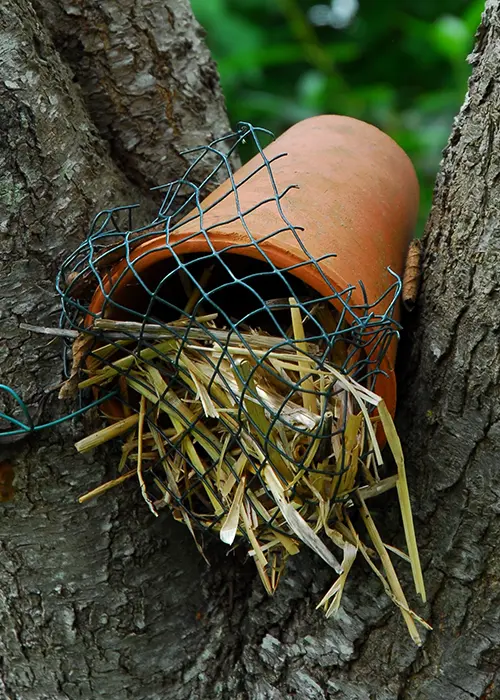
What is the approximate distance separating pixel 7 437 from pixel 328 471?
0.44 m

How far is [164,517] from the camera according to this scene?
1.14 m

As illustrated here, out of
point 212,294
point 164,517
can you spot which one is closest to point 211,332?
point 212,294

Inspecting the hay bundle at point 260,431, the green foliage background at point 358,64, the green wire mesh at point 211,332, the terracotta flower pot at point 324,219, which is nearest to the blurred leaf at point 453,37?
the green foliage background at point 358,64

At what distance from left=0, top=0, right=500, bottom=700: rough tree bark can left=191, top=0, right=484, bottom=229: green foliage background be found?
131 cm

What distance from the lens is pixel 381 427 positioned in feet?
3.15

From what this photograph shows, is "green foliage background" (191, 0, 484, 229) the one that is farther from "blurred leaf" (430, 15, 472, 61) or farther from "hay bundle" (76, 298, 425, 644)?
"hay bundle" (76, 298, 425, 644)

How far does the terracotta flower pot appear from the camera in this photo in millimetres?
874

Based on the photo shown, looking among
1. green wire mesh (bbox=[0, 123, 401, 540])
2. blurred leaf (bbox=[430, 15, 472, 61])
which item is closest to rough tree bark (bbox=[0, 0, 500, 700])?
green wire mesh (bbox=[0, 123, 401, 540])

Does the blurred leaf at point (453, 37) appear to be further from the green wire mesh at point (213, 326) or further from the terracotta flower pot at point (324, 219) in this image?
the green wire mesh at point (213, 326)

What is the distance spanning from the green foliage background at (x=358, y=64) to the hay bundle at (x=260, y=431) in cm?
163

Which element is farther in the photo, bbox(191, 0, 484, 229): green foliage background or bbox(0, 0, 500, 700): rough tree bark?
bbox(191, 0, 484, 229): green foliage background

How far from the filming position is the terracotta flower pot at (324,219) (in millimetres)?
874

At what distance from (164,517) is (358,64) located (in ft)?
7.75

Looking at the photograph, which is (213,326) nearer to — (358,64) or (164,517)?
(164,517)
